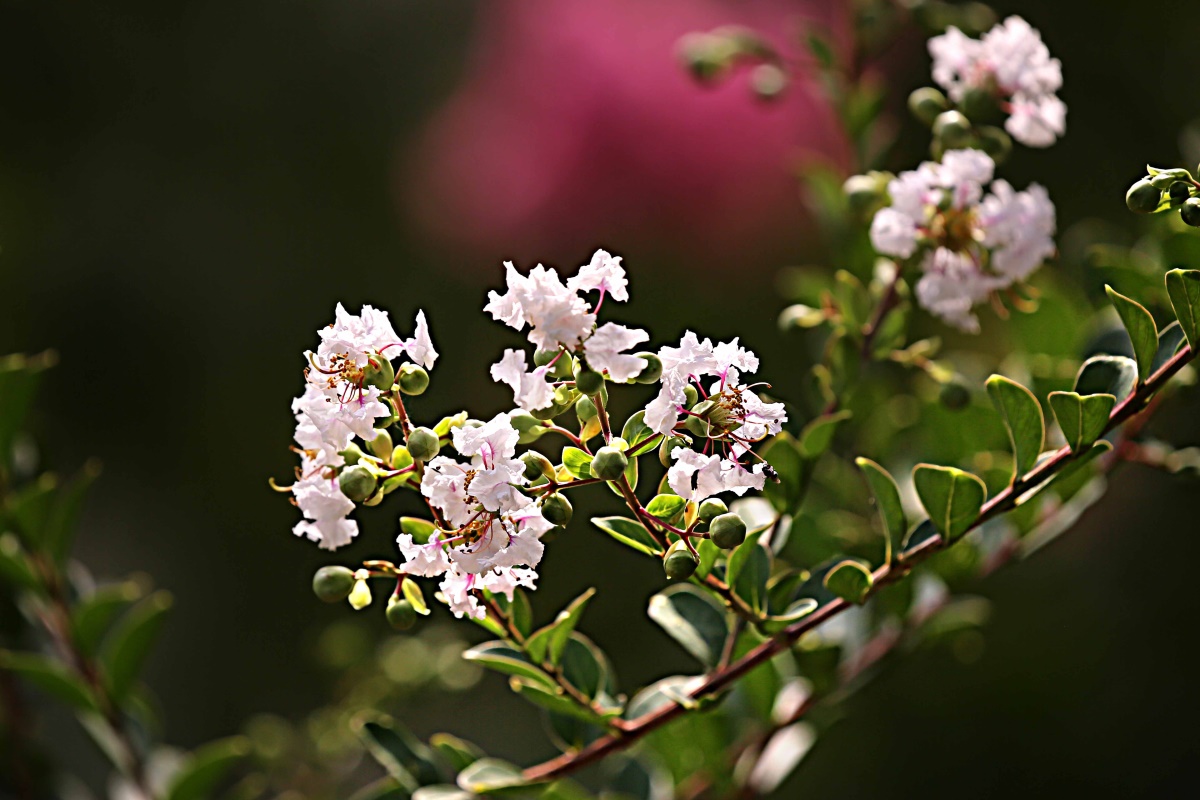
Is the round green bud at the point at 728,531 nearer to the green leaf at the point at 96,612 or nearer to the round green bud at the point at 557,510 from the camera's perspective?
the round green bud at the point at 557,510

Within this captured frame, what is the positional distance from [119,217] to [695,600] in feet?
4.50

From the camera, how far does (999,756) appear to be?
3.25 feet

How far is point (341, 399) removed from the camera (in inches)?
12.2

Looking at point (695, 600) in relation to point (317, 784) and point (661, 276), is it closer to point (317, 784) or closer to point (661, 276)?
point (317, 784)

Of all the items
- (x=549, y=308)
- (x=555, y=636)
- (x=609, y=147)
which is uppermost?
(x=549, y=308)

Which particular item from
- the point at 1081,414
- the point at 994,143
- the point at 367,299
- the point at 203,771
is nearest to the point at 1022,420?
the point at 1081,414

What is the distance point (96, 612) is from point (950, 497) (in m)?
0.35

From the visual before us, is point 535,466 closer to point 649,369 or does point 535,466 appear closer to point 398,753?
point 649,369

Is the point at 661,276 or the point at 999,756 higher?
the point at 661,276

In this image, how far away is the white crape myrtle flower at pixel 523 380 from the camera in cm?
29

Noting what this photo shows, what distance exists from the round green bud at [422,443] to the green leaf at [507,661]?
0.25 feet

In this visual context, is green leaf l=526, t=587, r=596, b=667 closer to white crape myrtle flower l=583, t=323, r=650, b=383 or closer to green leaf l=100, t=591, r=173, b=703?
white crape myrtle flower l=583, t=323, r=650, b=383

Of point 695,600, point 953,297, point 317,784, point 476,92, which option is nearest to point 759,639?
point 695,600

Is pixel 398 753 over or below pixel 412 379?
below
